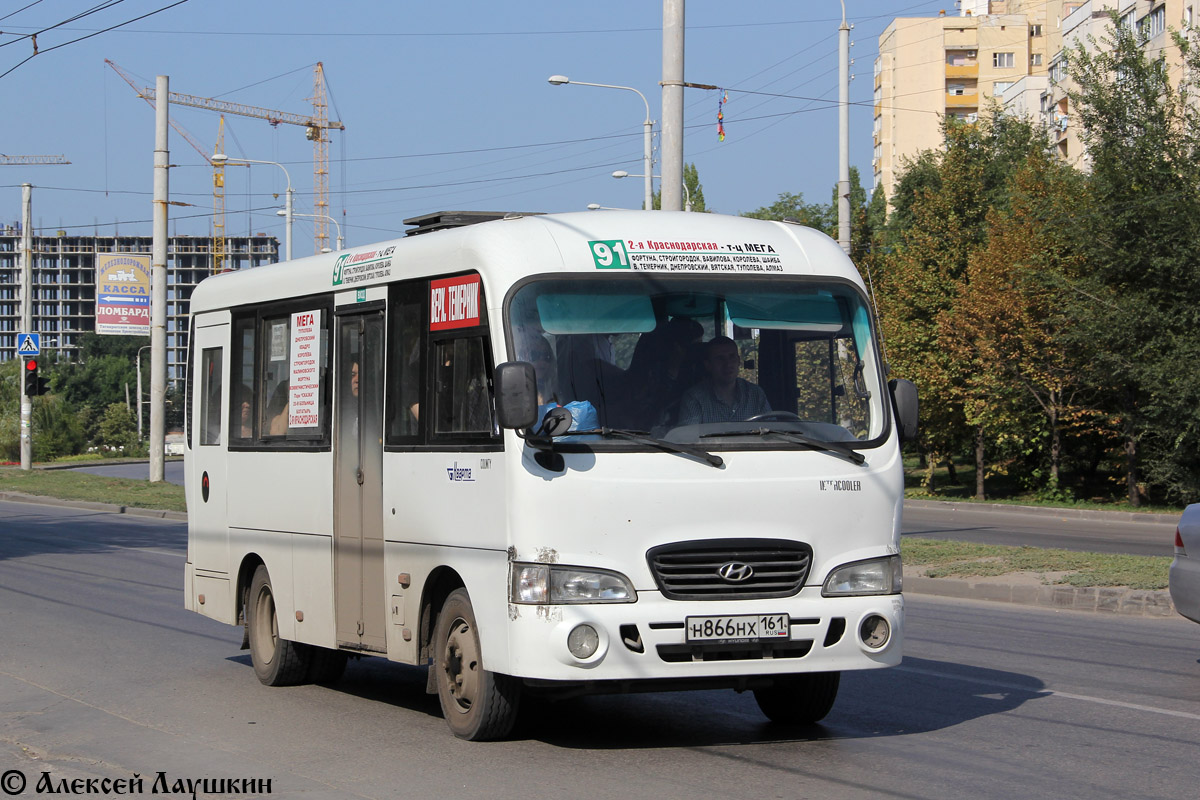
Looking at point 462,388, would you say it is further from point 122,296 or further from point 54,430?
point 54,430

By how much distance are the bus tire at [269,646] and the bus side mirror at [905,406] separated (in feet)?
14.5

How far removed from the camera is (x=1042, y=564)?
15.6 meters

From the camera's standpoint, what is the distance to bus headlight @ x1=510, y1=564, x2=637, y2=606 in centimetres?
686

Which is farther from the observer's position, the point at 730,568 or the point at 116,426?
the point at 116,426

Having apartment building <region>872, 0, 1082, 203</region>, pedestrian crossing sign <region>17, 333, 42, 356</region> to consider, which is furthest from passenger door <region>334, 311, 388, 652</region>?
apartment building <region>872, 0, 1082, 203</region>

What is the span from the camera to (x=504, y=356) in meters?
7.21

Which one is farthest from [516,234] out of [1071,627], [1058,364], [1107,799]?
[1058,364]

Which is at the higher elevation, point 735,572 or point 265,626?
point 735,572

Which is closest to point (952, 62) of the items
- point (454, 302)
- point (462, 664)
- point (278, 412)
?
point (278, 412)

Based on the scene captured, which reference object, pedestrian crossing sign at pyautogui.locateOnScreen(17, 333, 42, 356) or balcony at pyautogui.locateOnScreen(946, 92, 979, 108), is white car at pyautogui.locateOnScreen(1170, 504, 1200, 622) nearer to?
pedestrian crossing sign at pyautogui.locateOnScreen(17, 333, 42, 356)

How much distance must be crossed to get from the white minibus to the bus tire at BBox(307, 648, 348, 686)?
0.89 m

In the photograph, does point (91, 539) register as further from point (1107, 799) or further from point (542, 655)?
point (1107, 799)

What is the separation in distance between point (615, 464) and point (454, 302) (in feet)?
4.79

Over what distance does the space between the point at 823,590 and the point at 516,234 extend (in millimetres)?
2399
